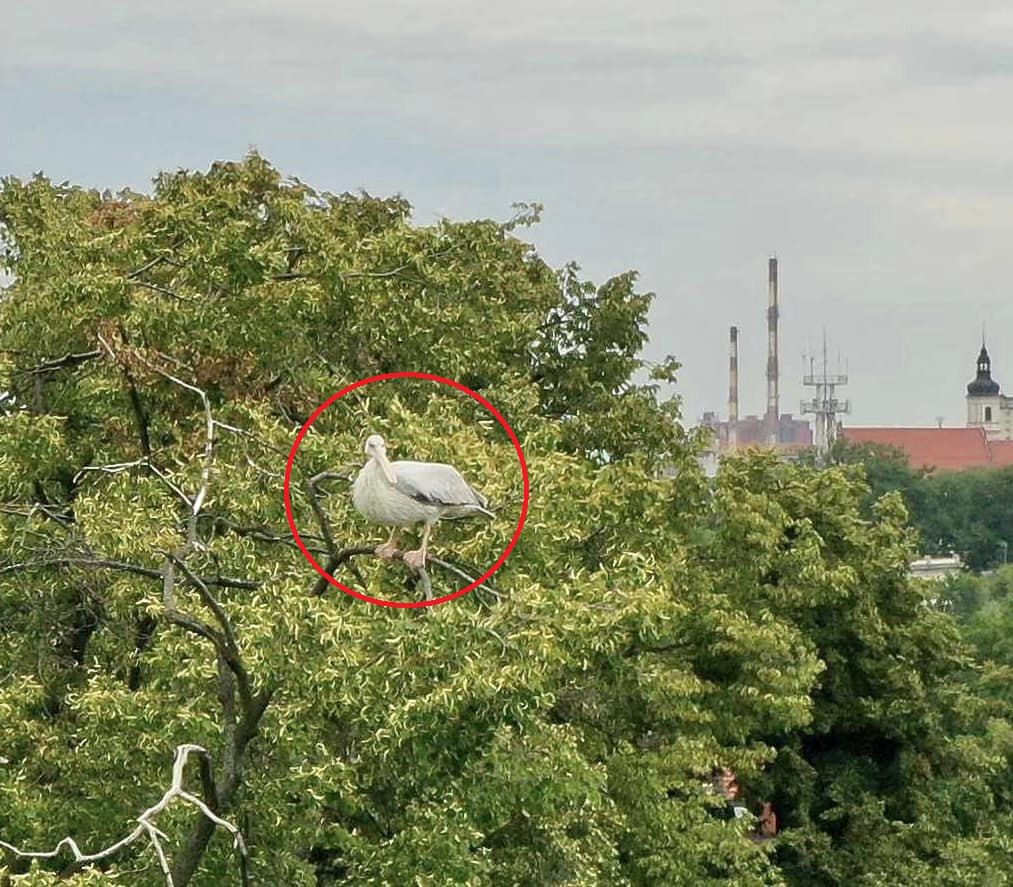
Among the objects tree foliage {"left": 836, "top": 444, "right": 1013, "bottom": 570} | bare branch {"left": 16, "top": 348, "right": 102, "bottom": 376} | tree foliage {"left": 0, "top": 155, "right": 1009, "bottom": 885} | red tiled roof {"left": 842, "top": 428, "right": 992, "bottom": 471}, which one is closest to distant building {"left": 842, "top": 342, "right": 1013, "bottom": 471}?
red tiled roof {"left": 842, "top": 428, "right": 992, "bottom": 471}

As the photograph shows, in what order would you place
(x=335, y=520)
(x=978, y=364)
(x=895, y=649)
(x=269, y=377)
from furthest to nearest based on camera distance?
(x=978, y=364) → (x=895, y=649) → (x=269, y=377) → (x=335, y=520)

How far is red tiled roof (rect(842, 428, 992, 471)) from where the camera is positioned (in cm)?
17425

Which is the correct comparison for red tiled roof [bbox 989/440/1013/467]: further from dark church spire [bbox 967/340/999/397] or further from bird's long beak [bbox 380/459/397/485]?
bird's long beak [bbox 380/459/397/485]

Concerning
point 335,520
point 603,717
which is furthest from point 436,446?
point 603,717

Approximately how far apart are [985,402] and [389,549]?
19154 centimetres

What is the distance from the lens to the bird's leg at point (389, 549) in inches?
392

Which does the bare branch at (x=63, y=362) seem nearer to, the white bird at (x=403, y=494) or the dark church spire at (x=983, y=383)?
the white bird at (x=403, y=494)

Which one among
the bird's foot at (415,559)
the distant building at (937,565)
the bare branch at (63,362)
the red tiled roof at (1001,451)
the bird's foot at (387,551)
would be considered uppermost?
the red tiled roof at (1001,451)

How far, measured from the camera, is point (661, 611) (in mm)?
12273

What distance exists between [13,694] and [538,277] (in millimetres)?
12531

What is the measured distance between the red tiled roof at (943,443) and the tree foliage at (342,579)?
6012 inches

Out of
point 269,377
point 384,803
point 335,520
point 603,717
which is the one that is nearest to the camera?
point 335,520

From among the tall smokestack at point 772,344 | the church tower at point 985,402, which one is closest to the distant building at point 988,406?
the church tower at point 985,402

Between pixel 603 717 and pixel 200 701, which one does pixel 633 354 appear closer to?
pixel 603 717
